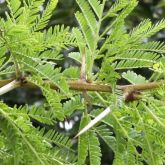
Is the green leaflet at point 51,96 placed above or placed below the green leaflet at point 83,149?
above

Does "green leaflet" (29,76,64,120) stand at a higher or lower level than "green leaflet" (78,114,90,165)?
higher

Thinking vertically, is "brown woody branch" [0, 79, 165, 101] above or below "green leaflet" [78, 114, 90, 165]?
above

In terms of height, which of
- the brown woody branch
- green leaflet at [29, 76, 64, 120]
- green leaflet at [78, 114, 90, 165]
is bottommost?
green leaflet at [78, 114, 90, 165]

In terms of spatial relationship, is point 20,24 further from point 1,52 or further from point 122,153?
point 122,153

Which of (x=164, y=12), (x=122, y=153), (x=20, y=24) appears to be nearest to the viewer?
(x=20, y=24)

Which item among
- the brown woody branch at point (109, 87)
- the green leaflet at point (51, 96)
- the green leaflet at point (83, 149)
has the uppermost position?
the brown woody branch at point (109, 87)

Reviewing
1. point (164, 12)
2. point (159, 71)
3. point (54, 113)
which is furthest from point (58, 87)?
point (164, 12)

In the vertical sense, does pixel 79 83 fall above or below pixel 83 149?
above

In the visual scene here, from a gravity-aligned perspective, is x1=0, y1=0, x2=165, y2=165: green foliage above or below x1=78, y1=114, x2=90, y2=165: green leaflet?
above
